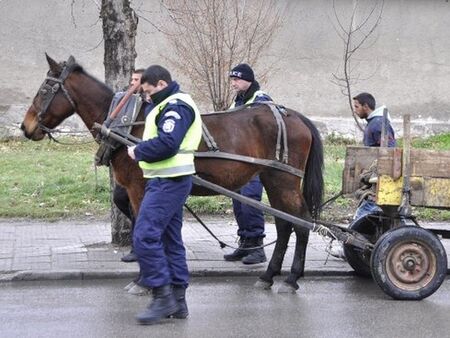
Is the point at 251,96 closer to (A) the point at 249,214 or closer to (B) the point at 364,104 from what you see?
(B) the point at 364,104

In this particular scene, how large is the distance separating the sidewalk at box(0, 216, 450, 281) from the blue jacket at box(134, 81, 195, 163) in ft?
8.14

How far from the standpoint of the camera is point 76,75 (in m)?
7.94

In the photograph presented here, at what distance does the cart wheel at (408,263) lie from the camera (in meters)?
7.31

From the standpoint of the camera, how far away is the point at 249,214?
9.25 meters

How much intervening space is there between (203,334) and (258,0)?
12.7 metres

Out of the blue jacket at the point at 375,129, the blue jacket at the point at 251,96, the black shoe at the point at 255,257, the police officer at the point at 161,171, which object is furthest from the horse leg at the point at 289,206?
the police officer at the point at 161,171

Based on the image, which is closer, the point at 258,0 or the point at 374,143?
the point at 374,143

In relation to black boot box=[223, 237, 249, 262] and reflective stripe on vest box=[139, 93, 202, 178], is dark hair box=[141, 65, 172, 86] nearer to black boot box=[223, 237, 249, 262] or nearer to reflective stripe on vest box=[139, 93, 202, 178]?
reflective stripe on vest box=[139, 93, 202, 178]

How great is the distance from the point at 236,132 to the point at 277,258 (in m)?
1.29

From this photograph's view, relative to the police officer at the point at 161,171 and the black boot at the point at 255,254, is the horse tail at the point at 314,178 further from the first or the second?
the police officer at the point at 161,171

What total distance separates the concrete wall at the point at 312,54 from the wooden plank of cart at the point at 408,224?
11631 millimetres

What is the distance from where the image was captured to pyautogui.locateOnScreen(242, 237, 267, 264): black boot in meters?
9.00

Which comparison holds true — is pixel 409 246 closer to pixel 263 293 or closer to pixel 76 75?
pixel 263 293

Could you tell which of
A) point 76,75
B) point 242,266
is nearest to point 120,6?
point 76,75
